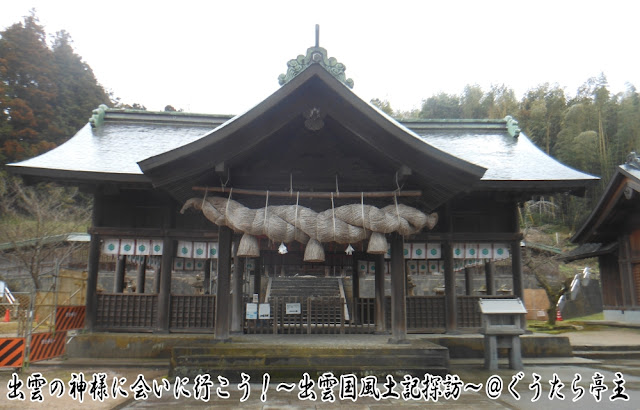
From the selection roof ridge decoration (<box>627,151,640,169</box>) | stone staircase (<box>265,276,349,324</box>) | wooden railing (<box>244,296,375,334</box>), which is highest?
roof ridge decoration (<box>627,151,640,169</box>)

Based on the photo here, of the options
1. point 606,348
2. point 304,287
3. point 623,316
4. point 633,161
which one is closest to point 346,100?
point 606,348

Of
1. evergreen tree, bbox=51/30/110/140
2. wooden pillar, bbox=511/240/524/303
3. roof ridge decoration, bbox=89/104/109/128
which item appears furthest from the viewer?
evergreen tree, bbox=51/30/110/140

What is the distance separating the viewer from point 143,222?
1051 cm

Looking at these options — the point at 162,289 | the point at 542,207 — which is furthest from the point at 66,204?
the point at 542,207

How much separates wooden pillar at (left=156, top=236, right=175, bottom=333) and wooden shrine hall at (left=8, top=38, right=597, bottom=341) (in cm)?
2

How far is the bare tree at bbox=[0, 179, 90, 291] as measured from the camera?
22947 mm

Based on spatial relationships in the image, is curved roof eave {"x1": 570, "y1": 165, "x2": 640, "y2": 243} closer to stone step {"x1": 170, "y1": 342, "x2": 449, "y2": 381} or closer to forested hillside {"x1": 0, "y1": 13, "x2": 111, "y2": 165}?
stone step {"x1": 170, "y1": 342, "x2": 449, "y2": 381}

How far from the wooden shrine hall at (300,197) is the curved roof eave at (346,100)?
0.02 m

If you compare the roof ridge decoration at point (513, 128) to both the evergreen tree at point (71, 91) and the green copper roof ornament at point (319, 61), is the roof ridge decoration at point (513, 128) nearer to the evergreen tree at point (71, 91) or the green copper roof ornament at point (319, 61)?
the green copper roof ornament at point (319, 61)

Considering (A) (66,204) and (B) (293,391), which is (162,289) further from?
(A) (66,204)

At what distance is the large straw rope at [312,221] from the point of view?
7.25m

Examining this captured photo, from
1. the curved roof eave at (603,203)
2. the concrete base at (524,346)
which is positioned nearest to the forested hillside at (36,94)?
the concrete base at (524,346)

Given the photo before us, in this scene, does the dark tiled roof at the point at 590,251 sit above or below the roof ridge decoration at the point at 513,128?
below

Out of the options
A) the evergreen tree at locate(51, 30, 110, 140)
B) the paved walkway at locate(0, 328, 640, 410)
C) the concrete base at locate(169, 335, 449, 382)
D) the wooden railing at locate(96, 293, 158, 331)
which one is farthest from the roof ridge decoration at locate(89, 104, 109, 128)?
the evergreen tree at locate(51, 30, 110, 140)
